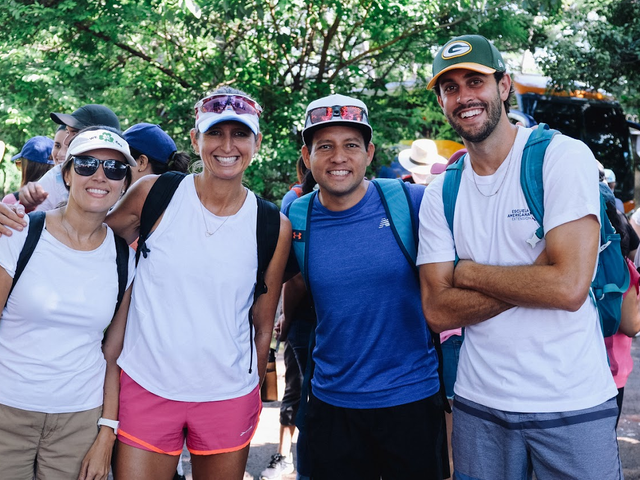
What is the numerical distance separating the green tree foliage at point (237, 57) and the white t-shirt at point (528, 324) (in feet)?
19.2

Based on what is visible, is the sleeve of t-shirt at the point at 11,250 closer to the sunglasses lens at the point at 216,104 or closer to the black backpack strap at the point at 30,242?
the black backpack strap at the point at 30,242

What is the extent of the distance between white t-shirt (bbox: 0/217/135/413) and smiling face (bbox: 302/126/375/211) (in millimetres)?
1200

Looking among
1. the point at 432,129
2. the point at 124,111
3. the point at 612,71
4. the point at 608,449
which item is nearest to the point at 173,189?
the point at 608,449

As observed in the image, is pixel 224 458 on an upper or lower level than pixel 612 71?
lower

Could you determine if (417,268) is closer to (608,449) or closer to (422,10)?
(608,449)

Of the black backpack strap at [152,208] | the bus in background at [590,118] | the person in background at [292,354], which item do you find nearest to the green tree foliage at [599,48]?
the bus in background at [590,118]

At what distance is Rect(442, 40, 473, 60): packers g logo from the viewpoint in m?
2.60

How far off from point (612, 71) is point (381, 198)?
10.8m

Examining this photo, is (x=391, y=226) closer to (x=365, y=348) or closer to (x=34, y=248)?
(x=365, y=348)

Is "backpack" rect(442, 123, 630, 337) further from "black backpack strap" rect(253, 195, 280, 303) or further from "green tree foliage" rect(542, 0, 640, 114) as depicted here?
"green tree foliage" rect(542, 0, 640, 114)

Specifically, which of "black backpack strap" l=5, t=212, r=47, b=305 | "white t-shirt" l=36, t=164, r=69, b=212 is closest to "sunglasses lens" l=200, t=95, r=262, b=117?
"black backpack strap" l=5, t=212, r=47, b=305

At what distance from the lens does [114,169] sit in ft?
9.11

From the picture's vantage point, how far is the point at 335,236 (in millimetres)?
2990

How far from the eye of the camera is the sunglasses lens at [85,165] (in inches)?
107
